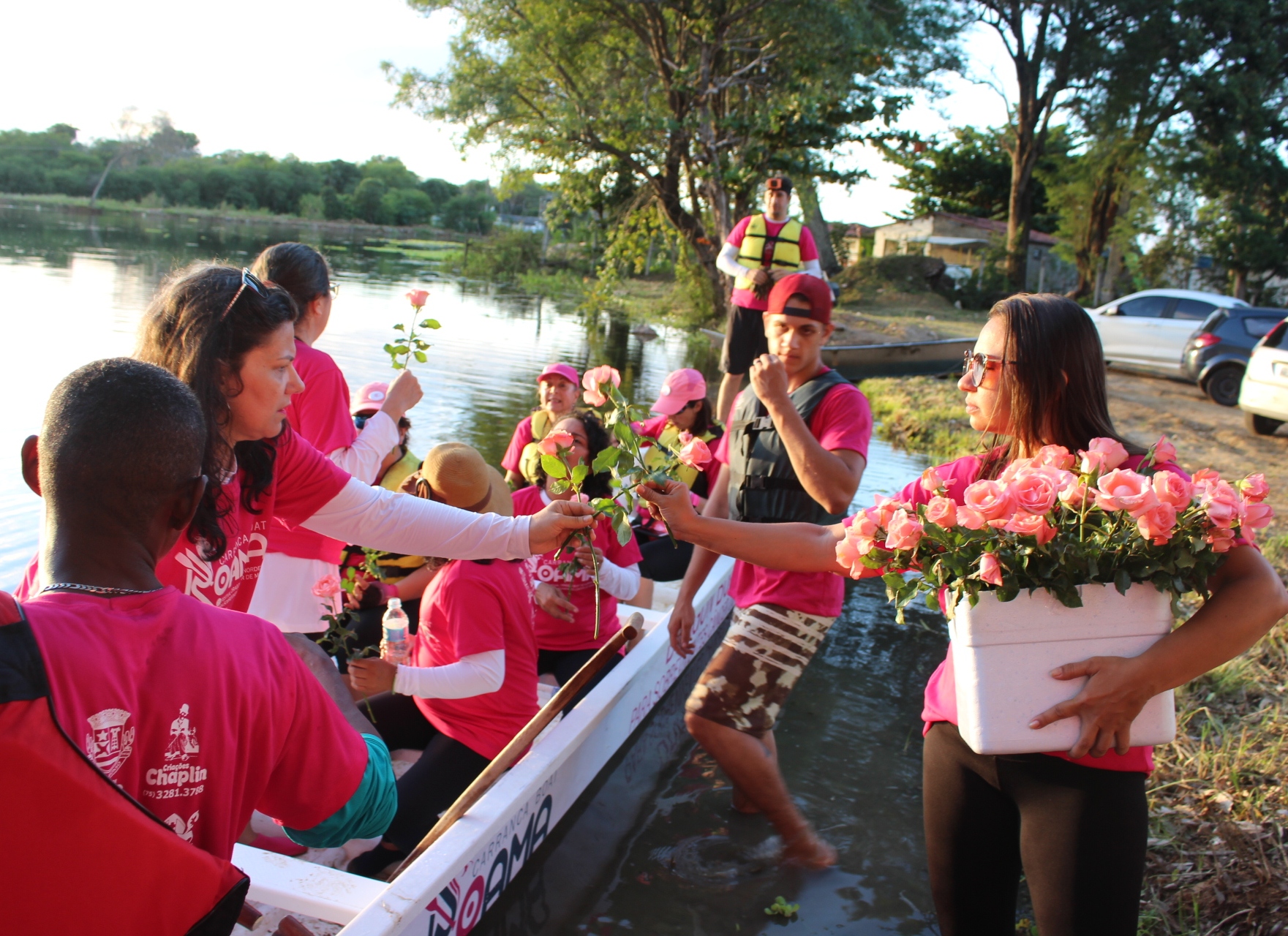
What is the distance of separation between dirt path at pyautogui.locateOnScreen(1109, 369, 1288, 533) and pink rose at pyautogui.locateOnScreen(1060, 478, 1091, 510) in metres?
7.47

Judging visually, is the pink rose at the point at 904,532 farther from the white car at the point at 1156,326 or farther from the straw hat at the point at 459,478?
the white car at the point at 1156,326

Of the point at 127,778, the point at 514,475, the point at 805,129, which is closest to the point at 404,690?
the point at 127,778

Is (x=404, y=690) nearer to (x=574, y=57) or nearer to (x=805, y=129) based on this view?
(x=805, y=129)

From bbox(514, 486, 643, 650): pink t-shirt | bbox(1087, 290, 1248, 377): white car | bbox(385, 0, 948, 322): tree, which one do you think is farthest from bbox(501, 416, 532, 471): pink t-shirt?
A: bbox(1087, 290, 1248, 377): white car

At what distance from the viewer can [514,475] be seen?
231 inches

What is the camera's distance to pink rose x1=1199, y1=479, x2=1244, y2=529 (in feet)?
6.06

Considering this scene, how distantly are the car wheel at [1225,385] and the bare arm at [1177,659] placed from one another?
51.2 feet

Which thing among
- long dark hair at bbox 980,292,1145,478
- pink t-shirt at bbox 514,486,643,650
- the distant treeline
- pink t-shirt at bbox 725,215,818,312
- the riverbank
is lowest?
the riverbank

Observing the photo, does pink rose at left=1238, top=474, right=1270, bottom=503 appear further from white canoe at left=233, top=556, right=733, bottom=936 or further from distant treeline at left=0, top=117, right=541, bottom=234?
distant treeline at left=0, top=117, right=541, bottom=234

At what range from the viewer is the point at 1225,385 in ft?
49.8

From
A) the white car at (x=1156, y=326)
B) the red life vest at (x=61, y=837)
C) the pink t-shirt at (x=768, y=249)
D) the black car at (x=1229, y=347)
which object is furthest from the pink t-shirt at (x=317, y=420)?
the white car at (x=1156, y=326)

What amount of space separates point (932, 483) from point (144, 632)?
170cm

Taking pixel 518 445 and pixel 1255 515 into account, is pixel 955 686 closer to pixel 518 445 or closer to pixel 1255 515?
pixel 1255 515

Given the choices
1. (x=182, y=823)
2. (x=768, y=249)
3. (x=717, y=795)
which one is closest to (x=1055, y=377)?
(x=182, y=823)
